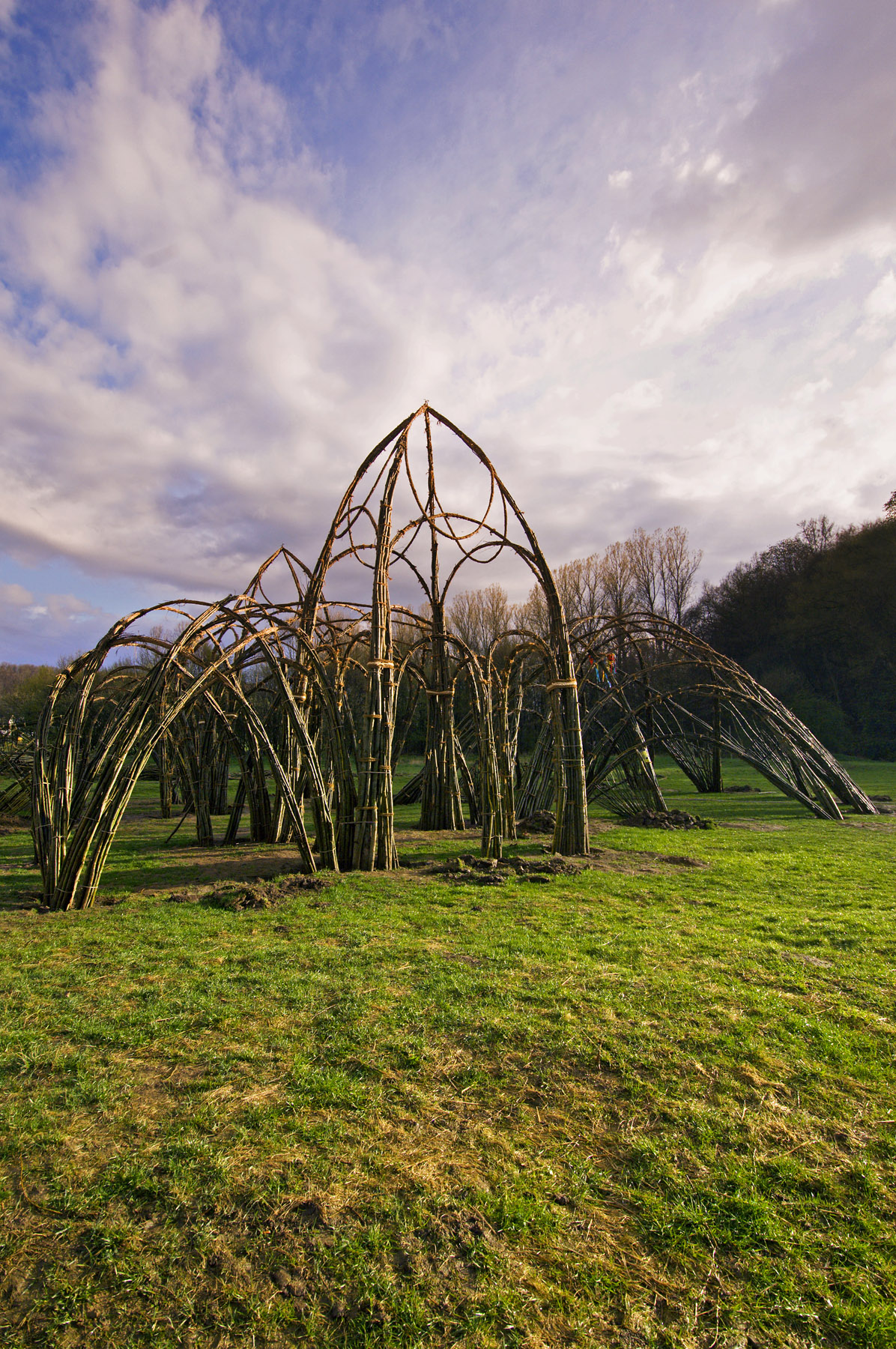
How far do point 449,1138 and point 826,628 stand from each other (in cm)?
4158

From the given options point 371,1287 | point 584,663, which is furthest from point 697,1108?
point 584,663

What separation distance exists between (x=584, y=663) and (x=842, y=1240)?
10.2m

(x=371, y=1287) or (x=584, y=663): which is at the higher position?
(x=584, y=663)

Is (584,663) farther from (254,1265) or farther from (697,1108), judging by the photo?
(254,1265)

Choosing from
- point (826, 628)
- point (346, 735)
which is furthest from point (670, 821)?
point (826, 628)

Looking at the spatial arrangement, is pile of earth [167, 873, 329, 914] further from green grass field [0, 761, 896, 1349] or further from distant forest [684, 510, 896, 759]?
distant forest [684, 510, 896, 759]

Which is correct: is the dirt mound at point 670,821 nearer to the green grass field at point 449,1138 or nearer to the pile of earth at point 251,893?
the green grass field at point 449,1138

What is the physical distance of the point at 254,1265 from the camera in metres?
1.77

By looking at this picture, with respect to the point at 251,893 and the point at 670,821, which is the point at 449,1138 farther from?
the point at 670,821

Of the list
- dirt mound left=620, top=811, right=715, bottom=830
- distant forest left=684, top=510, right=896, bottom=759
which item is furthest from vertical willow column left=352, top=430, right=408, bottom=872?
distant forest left=684, top=510, right=896, bottom=759

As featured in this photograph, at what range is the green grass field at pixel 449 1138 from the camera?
1670 mm

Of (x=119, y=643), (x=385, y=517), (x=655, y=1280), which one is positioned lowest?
(x=655, y=1280)

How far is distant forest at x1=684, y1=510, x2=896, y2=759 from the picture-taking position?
32.2 meters

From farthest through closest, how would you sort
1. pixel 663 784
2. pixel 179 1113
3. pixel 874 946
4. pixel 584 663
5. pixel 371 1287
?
pixel 663 784 < pixel 584 663 < pixel 874 946 < pixel 179 1113 < pixel 371 1287
